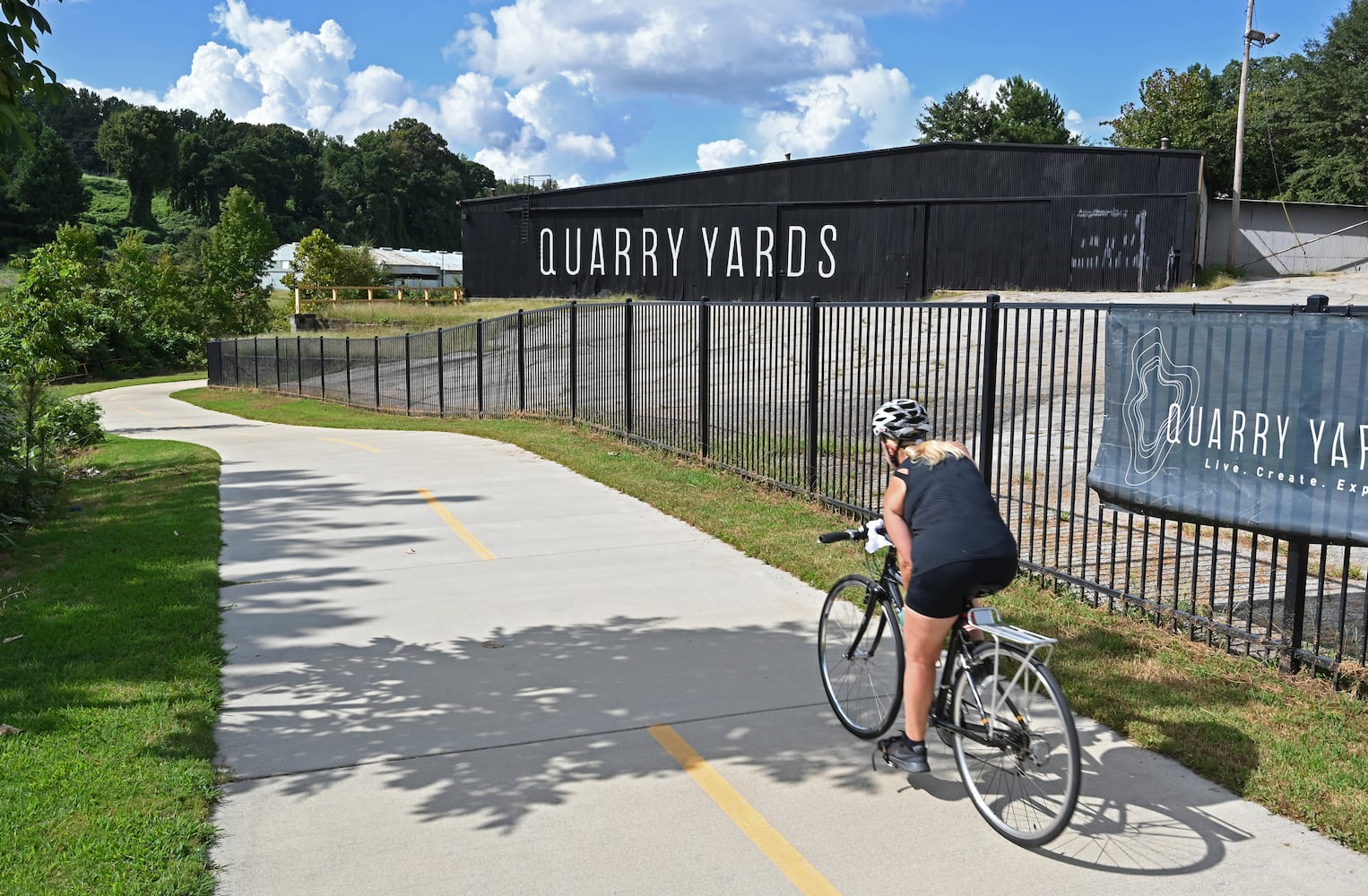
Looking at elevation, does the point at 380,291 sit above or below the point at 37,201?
below

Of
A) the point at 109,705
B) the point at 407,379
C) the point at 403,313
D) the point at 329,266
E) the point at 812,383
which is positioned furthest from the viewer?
the point at 329,266

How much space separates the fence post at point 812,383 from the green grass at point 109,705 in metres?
5.38

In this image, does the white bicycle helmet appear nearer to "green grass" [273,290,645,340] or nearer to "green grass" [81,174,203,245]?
"green grass" [273,290,645,340]

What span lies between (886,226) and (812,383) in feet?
93.3

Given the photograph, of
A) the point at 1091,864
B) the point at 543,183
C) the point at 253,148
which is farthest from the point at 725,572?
the point at 253,148

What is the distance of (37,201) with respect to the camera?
10019cm

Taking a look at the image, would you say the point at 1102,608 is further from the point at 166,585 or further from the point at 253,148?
the point at 253,148

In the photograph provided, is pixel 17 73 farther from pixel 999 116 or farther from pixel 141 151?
pixel 141 151

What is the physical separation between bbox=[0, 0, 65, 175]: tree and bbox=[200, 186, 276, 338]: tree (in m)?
66.0

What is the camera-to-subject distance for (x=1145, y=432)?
6418 mm

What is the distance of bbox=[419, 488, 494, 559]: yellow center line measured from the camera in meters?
9.52

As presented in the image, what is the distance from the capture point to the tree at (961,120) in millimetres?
94812

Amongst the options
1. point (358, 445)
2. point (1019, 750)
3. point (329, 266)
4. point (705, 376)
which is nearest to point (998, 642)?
point (1019, 750)

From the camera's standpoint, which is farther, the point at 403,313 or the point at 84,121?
the point at 84,121
